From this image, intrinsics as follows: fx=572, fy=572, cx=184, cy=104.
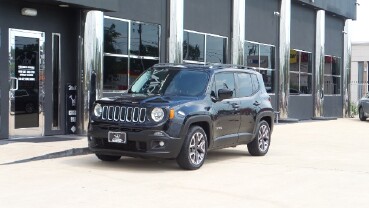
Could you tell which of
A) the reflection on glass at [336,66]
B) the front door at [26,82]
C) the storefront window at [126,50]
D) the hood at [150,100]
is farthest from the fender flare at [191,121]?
the reflection on glass at [336,66]

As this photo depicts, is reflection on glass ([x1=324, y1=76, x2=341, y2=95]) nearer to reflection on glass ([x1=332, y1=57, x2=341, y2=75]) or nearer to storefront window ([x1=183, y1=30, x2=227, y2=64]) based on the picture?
reflection on glass ([x1=332, y1=57, x2=341, y2=75])

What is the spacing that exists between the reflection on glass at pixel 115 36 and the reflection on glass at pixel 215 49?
454 cm

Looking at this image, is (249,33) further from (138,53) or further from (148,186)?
(148,186)

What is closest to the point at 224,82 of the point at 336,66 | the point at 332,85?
the point at 332,85

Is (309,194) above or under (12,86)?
under

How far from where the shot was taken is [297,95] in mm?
25578

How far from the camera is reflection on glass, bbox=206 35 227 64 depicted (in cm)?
1994

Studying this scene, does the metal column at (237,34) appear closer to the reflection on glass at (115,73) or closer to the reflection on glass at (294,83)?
the reflection on glass at (294,83)

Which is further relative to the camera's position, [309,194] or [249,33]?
[249,33]

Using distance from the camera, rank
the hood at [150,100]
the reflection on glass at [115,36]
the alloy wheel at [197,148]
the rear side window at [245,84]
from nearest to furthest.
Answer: the hood at [150,100] < the alloy wheel at [197,148] < the rear side window at [245,84] < the reflection on glass at [115,36]

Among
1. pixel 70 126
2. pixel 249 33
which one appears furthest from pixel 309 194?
pixel 249 33

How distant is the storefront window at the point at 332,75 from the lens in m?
28.7

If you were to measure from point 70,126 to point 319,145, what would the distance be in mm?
6547

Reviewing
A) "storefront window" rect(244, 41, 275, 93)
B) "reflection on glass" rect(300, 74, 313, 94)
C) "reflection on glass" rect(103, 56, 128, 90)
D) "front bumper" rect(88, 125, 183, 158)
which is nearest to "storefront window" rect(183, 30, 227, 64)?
"storefront window" rect(244, 41, 275, 93)
